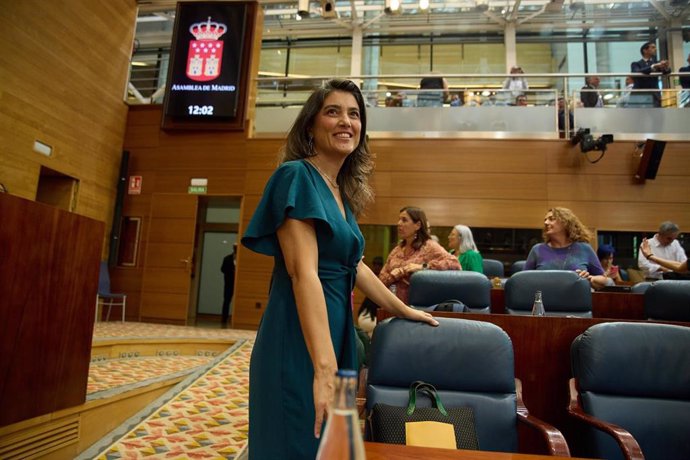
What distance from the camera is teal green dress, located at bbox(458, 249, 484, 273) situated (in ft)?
12.6

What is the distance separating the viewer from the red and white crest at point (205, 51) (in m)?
6.77

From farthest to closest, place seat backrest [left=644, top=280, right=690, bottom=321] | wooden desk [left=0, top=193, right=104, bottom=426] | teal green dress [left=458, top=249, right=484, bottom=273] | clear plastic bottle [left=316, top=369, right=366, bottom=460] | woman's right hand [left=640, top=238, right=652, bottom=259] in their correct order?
woman's right hand [left=640, top=238, right=652, bottom=259]
teal green dress [left=458, top=249, right=484, bottom=273]
seat backrest [left=644, top=280, right=690, bottom=321]
wooden desk [left=0, top=193, right=104, bottom=426]
clear plastic bottle [left=316, top=369, right=366, bottom=460]

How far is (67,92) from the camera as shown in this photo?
19.4 feet

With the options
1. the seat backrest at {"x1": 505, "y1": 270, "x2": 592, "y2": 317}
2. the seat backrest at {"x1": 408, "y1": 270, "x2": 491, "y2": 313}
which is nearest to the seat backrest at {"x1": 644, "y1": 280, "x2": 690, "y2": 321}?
the seat backrest at {"x1": 505, "y1": 270, "x2": 592, "y2": 317}

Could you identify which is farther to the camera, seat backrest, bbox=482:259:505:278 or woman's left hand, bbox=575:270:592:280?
seat backrest, bbox=482:259:505:278

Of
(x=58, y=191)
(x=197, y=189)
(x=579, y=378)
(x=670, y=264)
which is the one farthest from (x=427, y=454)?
(x=58, y=191)

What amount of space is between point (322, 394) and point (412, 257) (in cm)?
240

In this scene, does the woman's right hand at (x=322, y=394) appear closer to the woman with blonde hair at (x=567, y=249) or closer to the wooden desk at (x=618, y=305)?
the woman with blonde hair at (x=567, y=249)

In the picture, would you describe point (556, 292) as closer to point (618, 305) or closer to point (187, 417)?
point (618, 305)

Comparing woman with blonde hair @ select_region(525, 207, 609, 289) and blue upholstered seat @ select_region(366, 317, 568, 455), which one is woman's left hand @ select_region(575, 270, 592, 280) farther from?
blue upholstered seat @ select_region(366, 317, 568, 455)

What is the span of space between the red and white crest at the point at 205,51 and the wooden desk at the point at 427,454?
6.78m

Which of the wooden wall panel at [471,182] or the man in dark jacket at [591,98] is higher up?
the man in dark jacket at [591,98]

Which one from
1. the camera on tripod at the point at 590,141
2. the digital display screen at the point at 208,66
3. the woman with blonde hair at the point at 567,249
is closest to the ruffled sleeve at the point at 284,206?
the woman with blonde hair at the point at 567,249

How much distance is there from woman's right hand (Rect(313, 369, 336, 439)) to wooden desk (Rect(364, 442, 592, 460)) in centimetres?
12
